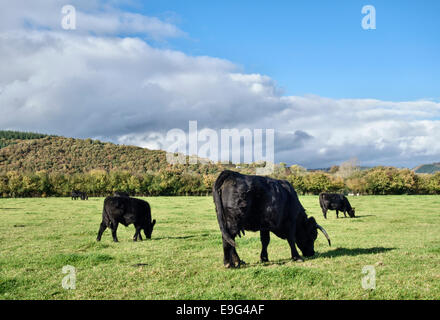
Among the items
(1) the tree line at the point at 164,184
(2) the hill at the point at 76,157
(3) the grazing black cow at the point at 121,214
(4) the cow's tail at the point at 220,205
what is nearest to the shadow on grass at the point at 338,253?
(4) the cow's tail at the point at 220,205

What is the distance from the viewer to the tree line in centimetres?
9194

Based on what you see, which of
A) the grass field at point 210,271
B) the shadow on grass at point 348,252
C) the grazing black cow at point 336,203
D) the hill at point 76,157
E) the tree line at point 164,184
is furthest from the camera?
the hill at point 76,157

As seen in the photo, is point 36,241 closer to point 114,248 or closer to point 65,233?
point 65,233

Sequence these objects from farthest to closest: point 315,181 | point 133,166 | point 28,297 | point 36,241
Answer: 1. point 133,166
2. point 315,181
3. point 36,241
4. point 28,297

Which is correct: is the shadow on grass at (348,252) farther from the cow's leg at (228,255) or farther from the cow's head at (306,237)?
the cow's leg at (228,255)

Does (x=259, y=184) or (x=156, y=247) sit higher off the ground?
(x=259, y=184)

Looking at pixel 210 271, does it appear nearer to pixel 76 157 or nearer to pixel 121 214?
pixel 121 214

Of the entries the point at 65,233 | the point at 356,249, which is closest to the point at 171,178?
the point at 65,233

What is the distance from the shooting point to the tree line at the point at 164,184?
91938 mm

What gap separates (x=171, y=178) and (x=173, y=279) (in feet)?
324

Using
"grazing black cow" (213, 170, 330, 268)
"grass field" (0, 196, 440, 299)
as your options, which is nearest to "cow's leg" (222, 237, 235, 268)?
"grazing black cow" (213, 170, 330, 268)

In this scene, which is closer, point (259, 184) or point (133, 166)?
point (259, 184)

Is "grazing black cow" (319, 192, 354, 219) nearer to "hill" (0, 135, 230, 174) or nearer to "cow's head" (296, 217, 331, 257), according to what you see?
"cow's head" (296, 217, 331, 257)

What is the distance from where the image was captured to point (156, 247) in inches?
503
